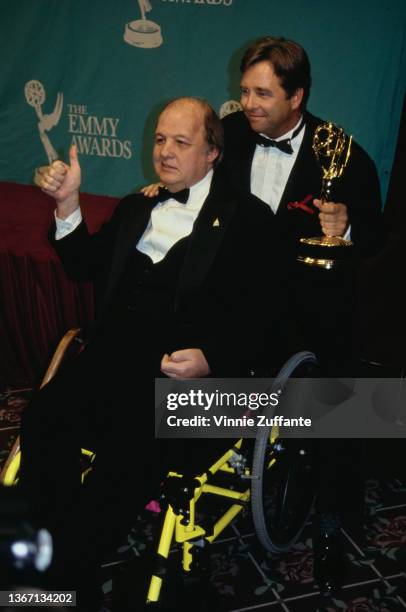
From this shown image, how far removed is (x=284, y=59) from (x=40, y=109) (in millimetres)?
1829

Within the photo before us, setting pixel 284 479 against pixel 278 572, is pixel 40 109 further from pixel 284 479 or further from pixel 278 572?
pixel 278 572

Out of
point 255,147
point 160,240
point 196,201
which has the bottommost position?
point 160,240

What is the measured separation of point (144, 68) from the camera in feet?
11.8

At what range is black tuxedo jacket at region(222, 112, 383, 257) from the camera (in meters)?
2.49

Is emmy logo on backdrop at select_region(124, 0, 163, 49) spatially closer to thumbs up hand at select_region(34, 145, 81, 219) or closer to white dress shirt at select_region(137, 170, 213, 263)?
white dress shirt at select_region(137, 170, 213, 263)

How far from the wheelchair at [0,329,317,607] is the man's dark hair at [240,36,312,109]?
1.06 meters

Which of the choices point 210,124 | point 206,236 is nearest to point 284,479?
point 206,236

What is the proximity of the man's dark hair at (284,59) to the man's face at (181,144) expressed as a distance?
1.51 feet

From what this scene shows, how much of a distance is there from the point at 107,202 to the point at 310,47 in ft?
4.56

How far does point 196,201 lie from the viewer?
2.34m

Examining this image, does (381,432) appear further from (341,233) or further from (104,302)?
(104,302)

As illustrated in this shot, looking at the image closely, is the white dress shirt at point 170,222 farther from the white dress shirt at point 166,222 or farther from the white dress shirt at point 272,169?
the white dress shirt at point 272,169

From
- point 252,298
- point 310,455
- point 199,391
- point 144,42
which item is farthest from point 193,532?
point 144,42

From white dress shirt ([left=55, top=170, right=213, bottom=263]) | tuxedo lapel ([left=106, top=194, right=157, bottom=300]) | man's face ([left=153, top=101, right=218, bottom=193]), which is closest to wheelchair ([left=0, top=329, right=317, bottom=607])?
tuxedo lapel ([left=106, top=194, right=157, bottom=300])
